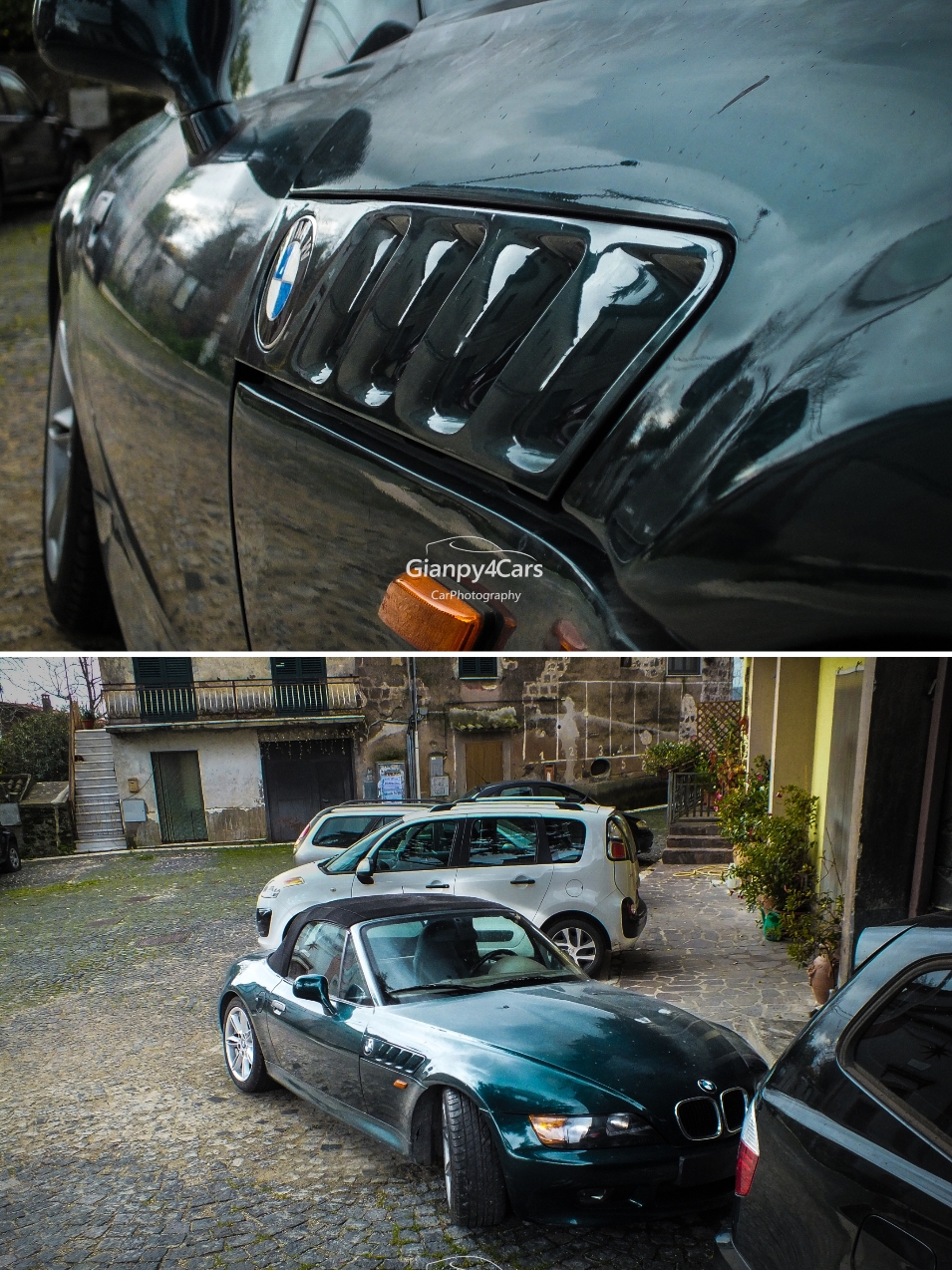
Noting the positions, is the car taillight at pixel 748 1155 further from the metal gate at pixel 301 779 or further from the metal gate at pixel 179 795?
the metal gate at pixel 179 795

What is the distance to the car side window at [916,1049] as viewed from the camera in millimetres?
1331

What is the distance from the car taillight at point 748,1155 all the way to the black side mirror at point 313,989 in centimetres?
132

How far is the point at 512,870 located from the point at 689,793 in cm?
135

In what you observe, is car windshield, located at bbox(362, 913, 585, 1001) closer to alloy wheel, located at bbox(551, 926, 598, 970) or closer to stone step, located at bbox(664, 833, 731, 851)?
alloy wheel, located at bbox(551, 926, 598, 970)

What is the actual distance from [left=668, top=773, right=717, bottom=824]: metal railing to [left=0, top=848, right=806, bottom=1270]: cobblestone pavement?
696 mm

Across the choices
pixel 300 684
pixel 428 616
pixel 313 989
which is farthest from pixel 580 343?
pixel 313 989

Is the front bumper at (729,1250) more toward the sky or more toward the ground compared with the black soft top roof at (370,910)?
more toward the sky

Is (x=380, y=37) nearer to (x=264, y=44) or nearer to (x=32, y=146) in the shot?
(x=264, y=44)

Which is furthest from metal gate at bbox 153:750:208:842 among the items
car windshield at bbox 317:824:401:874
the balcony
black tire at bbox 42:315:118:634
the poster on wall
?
black tire at bbox 42:315:118:634

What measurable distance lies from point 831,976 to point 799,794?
48.8 inches

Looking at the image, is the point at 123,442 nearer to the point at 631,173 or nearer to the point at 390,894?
the point at 631,173

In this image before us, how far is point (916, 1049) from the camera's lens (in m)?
1.41

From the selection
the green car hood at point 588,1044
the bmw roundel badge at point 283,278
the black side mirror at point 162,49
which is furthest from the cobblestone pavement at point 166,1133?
the black side mirror at point 162,49

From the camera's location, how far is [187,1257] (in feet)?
5.50
